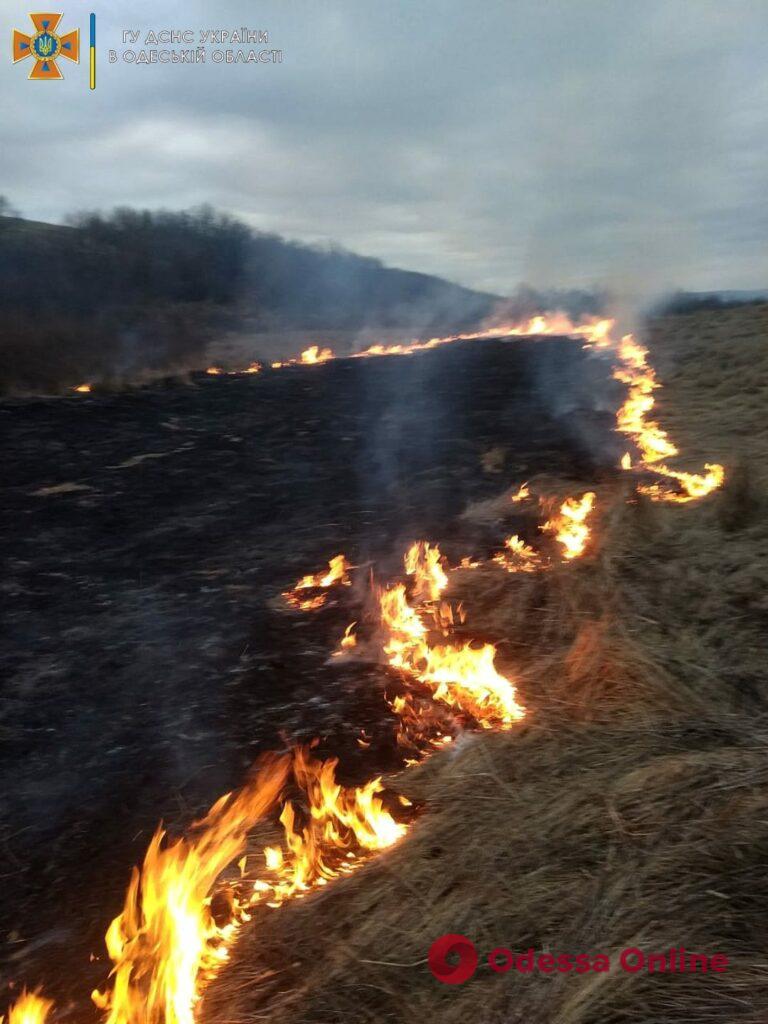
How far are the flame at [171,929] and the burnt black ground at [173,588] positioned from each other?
0.38 feet

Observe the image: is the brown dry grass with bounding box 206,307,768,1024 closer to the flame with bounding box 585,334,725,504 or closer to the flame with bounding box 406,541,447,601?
the flame with bounding box 406,541,447,601

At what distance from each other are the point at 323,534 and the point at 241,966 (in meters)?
5.11

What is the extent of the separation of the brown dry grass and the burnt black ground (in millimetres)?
709

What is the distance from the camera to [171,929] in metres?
2.57

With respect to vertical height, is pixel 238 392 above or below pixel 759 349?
below

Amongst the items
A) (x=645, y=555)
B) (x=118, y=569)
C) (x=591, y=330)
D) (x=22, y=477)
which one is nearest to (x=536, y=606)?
(x=645, y=555)

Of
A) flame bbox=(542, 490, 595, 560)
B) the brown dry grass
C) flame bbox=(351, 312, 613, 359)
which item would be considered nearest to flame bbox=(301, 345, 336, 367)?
flame bbox=(351, 312, 613, 359)

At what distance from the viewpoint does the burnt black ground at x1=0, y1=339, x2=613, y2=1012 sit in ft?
10.8

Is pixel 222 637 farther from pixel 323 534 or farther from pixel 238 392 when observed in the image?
pixel 238 392

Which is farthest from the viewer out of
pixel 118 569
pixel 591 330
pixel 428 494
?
pixel 591 330

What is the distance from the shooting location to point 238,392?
16.8 m

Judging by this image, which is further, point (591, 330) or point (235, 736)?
point (591, 330)
